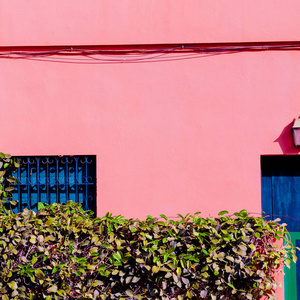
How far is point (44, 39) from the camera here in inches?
162

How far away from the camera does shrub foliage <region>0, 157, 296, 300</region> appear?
3.52 metres

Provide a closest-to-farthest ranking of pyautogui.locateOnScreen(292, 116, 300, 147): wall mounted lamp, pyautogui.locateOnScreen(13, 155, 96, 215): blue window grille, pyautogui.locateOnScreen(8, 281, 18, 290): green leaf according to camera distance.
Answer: pyautogui.locateOnScreen(8, 281, 18, 290): green leaf
pyautogui.locateOnScreen(292, 116, 300, 147): wall mounted lamp
pyautogui.locateOnScreen(13, 155, 96, 215): blue window grille

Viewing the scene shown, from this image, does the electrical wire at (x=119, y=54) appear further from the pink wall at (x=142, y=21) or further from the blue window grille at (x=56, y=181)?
the blue window grille at (x=56, y=181)

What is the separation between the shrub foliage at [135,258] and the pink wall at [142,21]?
203cm

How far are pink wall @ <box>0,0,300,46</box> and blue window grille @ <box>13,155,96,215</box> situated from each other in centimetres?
138

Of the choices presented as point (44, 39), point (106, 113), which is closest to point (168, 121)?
point (106, 113)

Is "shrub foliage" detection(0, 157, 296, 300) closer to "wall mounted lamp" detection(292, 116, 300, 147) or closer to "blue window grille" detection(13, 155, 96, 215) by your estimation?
"blue window grille" detection(13, 155, 96, 215)

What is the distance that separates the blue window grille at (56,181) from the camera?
4148 millimetres

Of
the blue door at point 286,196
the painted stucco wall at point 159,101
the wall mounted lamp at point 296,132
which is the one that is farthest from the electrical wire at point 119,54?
the blue door at point 286,196

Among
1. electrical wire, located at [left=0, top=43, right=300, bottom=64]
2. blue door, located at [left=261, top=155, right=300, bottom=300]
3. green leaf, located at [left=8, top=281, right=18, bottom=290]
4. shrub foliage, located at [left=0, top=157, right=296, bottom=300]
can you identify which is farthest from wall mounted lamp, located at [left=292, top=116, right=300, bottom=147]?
green leaf, located at [left=8, top=281, right=18, bottom=290]

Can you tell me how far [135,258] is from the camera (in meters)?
3.57

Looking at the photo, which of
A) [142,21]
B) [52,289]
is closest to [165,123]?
[142,21]

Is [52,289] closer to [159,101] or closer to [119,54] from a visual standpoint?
[159,101]

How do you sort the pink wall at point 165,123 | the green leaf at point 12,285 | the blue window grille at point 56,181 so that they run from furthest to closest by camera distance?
the blue window grille at point 56,181, the pink wall at point 165,123, the green leaf at point 12,285
